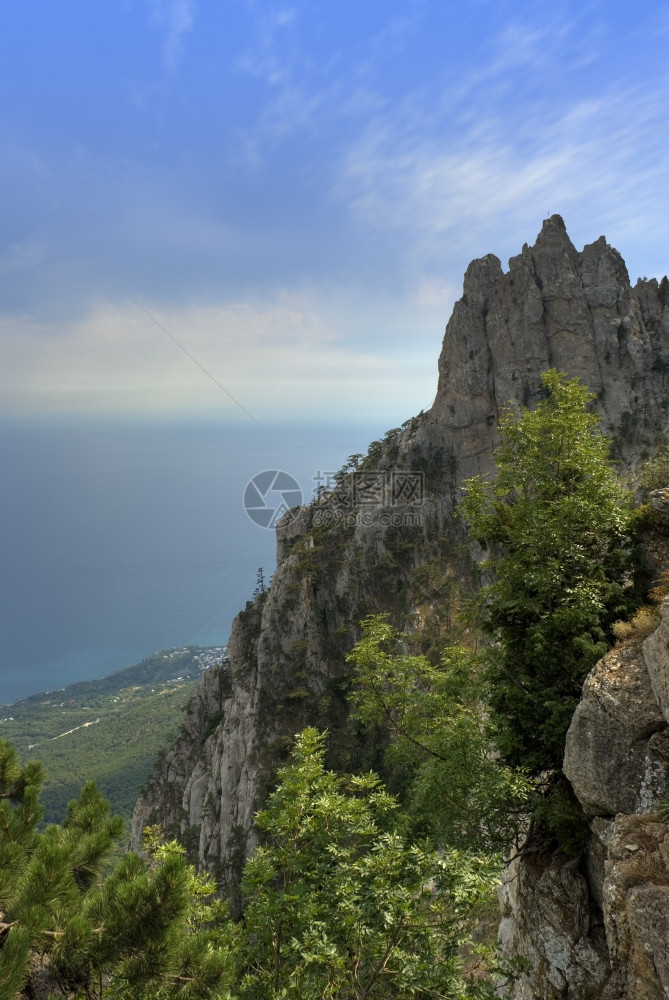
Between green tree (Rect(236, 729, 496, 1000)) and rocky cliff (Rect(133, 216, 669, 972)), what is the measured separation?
35.8m

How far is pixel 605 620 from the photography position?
31.6ft

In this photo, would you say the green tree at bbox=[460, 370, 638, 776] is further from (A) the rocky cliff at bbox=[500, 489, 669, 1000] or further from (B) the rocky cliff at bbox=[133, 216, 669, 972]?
(B) the rocky cliff at bbox=[133, 216, 669, 972]

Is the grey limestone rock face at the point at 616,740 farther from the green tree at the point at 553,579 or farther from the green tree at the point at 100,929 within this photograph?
the green tree at the point at 100,929

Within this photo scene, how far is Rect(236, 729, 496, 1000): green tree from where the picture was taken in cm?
589

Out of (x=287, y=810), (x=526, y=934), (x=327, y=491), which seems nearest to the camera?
(x=287, y=810)

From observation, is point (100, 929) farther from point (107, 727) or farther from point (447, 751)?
point (107, 727)

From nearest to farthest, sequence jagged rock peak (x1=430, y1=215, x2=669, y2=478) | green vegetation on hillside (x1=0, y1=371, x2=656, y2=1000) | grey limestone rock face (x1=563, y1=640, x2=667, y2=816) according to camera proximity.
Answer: green vegetation on hillside (x1=0, y1=371, x2=656, y2=1000)
grey limestone rock face (x1=563, y1=640, x2=667, y2=816)
jagged rock peak (x1=430, y1=215, x2=669, y2=478)

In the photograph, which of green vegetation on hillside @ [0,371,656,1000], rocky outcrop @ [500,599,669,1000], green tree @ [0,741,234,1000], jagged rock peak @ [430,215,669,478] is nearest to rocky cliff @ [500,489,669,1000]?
rocky outcrop @ [500,599,669,1000]

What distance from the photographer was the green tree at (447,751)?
8.92 m

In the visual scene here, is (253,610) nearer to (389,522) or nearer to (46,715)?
(389,522)

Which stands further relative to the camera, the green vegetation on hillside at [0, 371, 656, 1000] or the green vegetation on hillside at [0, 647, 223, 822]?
the green vegetation on hillside at [0, 647, 223, 822]

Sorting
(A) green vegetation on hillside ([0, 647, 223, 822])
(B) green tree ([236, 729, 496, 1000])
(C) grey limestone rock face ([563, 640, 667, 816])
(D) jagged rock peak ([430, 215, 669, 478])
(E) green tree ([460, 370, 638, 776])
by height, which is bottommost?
(A) green vegetation on hillside ([0, 647, 223, 822])

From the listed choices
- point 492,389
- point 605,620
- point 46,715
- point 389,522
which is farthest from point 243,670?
point 46,715

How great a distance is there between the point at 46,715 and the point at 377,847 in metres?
176
